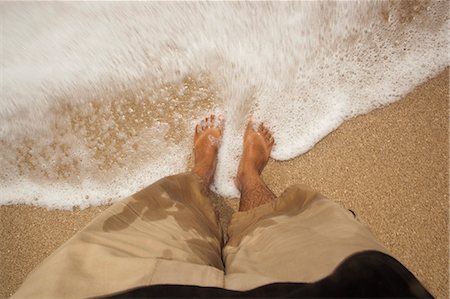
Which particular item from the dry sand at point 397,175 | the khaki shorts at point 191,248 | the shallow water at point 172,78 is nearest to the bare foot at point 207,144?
the shallow water at point 172,78

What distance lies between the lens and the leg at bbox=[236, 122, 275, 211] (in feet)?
3.83

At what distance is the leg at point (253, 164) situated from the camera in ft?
3.83

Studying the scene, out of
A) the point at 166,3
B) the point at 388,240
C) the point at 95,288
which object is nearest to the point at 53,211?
the point at 95,288

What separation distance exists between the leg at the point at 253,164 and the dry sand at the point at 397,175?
5cm

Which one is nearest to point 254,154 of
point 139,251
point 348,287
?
point 139,251

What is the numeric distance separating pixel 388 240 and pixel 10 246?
4.17 feet

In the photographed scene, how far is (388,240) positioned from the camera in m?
1.16

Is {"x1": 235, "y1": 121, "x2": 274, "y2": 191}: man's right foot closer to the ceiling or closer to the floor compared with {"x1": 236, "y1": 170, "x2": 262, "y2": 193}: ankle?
closer to the ceiling

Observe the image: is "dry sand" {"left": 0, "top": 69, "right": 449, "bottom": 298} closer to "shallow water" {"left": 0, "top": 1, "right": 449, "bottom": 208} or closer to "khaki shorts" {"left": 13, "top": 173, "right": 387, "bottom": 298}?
"shallow water" {"left": 0, "top": 1, "right": 449, "bottom": 208}

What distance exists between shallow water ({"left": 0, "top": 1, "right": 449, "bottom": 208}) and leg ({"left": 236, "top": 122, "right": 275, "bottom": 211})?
0.13 feet

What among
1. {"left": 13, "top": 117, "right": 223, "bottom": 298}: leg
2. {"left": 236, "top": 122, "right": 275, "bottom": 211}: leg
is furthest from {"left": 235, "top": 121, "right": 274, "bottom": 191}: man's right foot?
{"left": 13, "top": 117, "right": 223, "bottom": 298}: leg

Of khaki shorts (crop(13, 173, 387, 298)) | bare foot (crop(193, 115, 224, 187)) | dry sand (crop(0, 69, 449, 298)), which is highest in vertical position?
khaki shorts (crop(13, 173, 387, 298))

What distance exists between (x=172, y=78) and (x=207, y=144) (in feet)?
0.90

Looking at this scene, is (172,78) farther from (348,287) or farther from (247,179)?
(348,287)
